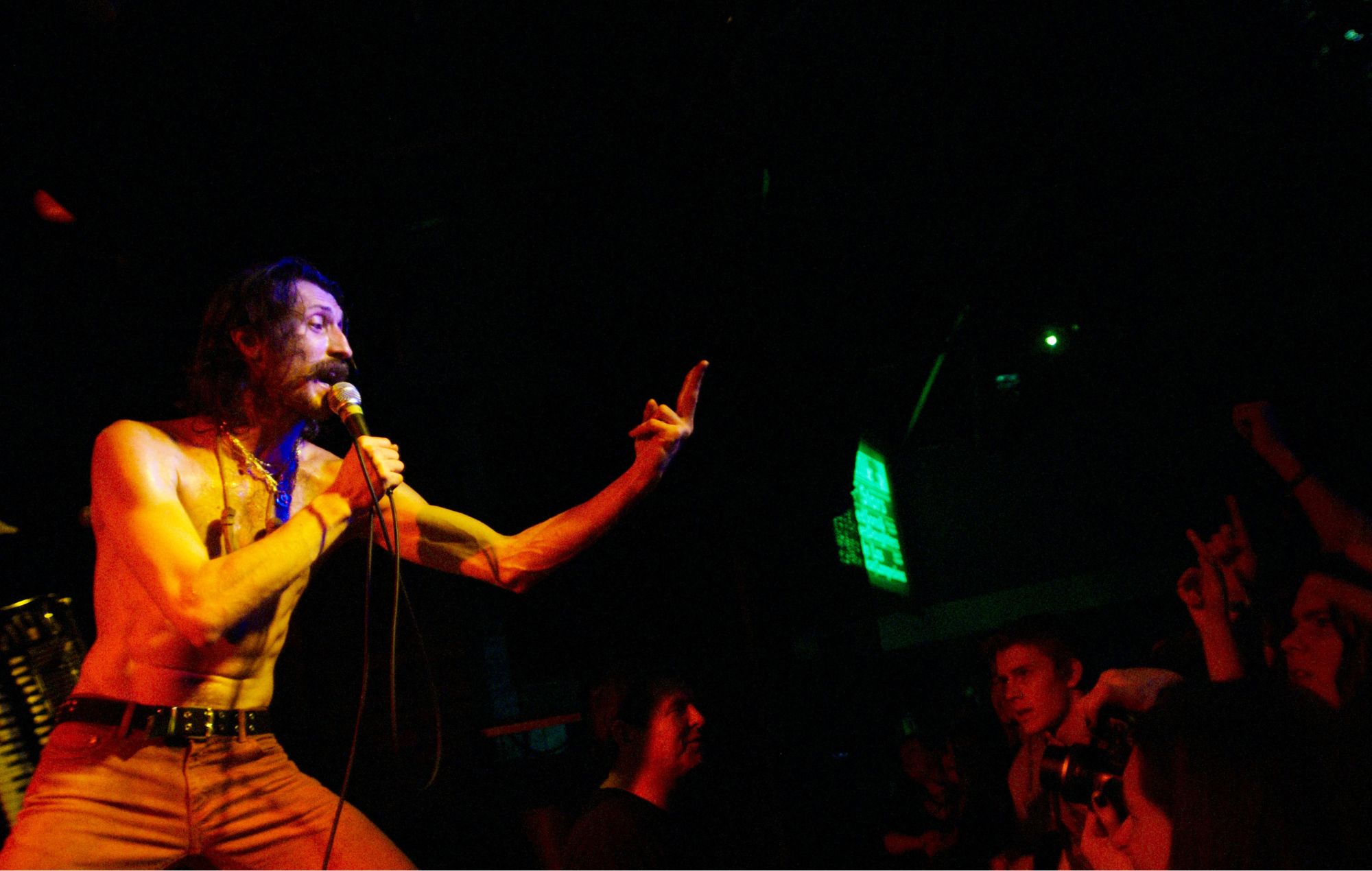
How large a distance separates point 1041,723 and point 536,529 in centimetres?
238

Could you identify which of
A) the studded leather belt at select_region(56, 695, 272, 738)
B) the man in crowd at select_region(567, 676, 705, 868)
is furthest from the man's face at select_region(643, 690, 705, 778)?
the studded leather belt at select_region(56, 695, 272, 738)

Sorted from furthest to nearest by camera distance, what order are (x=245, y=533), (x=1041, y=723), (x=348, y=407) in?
(x=1041, y=723) → (x=245, y=533) → (x=348, y=407)

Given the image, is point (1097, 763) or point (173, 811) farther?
point (1097, 763)

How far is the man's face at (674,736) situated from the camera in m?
3.49

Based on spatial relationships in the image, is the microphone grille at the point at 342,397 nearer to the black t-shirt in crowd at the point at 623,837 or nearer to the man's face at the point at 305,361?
the man's face at the point at 305,361

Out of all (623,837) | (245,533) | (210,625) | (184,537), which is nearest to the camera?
(210,625)

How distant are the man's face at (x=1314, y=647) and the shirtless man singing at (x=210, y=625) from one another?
2.13 m

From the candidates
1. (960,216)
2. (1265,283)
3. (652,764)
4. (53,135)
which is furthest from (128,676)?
(1265,283)

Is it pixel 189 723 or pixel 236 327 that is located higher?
pixel 236 327

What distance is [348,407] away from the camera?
1.96 meters

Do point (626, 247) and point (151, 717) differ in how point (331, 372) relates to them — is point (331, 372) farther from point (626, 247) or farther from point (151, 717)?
point (626, 247)

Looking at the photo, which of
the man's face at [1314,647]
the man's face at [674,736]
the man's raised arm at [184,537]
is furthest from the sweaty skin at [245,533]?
the man's face at [1314,647]

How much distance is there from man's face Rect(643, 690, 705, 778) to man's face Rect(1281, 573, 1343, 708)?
2272 mm

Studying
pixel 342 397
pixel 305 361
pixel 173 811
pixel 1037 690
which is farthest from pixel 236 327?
pixel 1037 690
